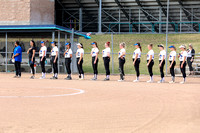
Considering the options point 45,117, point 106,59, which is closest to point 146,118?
point 45,117

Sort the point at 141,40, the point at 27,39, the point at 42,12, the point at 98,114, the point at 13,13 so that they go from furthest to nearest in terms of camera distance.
→ 1. the point at 42,12
2. the point at 141,40
3. the point at 13,13
4. the point at 27,39
5. the point at 98,114

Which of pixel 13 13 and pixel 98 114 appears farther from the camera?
pixel 13 13

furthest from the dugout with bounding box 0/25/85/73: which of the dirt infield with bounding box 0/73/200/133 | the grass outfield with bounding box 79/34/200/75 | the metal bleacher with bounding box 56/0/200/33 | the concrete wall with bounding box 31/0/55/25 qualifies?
the dirt infield with bounding box 0/73/200/133

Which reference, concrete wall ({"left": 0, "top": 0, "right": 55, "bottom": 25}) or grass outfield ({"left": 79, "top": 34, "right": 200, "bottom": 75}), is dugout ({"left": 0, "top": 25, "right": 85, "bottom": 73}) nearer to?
grass outfield ({"left": 79, "top": 34, "right": 200, "bottom": 75})

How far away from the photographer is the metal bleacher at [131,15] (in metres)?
37.2

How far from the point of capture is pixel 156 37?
34812 mm

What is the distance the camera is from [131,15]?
39.0 metres

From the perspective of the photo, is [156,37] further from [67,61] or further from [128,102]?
[128,102]

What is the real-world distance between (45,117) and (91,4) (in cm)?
3151

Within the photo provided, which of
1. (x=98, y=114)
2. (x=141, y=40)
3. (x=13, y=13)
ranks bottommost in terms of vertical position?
(x=98, y=114)

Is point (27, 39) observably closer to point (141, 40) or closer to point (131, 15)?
point (141, 40)

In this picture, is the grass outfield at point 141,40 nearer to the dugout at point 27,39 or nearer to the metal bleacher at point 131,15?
the metal bleacher at point 131,15

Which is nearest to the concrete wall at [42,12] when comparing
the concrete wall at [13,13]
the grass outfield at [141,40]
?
the concrete wall at [13,13]

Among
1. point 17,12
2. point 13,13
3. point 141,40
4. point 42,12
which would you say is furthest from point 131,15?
point 13,13
